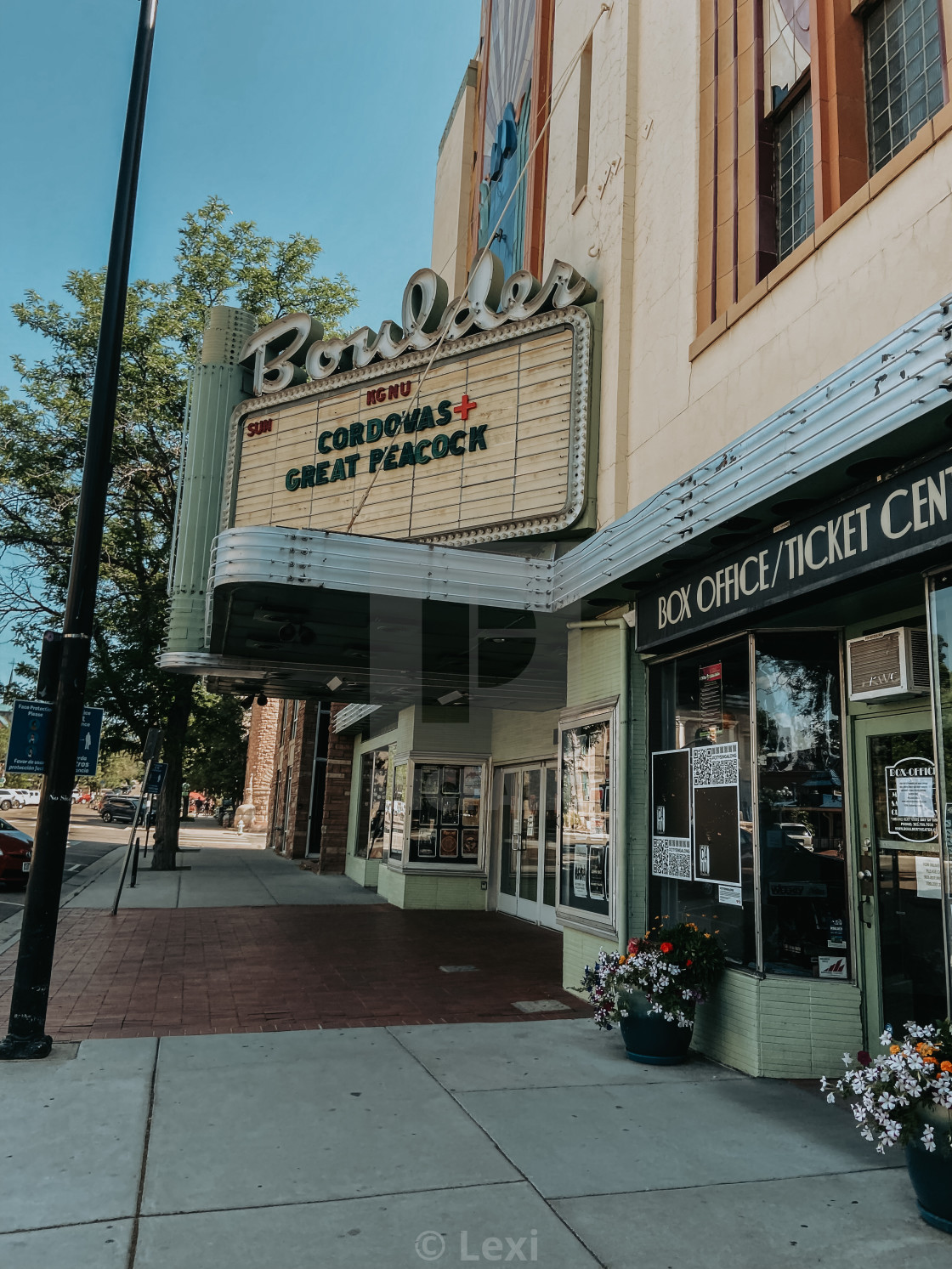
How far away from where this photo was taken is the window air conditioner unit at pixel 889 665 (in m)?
5.67

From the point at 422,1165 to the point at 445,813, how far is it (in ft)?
36.2

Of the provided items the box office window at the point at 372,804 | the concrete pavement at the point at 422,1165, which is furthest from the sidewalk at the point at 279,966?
the box office window at the point at 372,804

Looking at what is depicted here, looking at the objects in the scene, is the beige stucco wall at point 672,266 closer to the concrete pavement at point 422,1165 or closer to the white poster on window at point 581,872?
the white poster on window at point 581,872

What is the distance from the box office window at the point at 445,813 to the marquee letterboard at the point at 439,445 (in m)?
5.92

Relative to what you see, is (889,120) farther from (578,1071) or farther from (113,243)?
(578,1071)

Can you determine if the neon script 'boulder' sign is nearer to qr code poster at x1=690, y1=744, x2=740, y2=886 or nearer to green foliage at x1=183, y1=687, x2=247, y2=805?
qr code poster at x1=690, y1=744, x2=740, y2=886

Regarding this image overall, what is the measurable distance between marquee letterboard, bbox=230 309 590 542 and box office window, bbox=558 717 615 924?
209cm

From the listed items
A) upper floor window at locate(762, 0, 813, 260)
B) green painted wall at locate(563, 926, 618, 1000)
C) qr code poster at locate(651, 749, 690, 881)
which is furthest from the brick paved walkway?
upper floor window at locate(762, 0, 813, 260)

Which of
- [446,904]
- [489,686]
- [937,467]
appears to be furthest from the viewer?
[446,904]

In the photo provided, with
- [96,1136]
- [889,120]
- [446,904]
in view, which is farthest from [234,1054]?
[446,904]

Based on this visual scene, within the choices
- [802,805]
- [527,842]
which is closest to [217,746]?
[527,842]

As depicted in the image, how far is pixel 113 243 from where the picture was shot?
23.2 feet

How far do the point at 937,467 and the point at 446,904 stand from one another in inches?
478

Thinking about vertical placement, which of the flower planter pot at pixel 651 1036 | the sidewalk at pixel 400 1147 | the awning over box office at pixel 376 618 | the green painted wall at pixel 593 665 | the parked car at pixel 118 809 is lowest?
the sidewalk at pixel 400 1147
